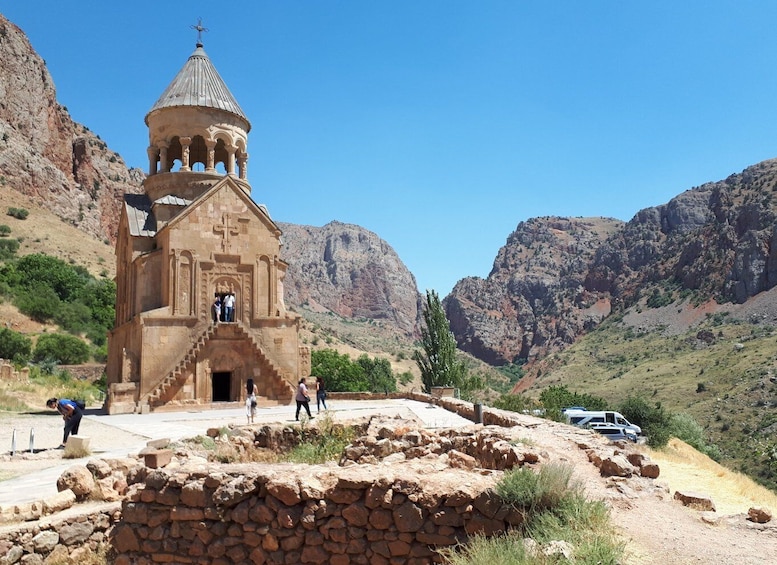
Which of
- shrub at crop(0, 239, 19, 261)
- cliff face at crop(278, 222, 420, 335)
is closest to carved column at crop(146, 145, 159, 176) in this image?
shrub at crop(0, 239, 19, 261)

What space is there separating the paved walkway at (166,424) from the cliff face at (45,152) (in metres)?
56.1

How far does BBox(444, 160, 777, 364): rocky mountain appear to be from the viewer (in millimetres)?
82394

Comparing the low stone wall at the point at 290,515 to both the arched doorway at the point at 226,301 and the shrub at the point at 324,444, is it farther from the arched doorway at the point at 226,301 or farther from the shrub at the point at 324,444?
the arched doorway at the point at 226,301

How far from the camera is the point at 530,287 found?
149625 mm

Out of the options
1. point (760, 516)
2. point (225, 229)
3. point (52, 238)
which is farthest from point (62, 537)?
point (52, 238)

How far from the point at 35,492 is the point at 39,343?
33506 millimetres

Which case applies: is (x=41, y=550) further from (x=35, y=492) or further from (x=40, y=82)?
(x=40, y=82)

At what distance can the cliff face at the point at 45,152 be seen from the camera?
2650 inches

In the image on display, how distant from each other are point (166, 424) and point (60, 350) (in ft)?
81.1

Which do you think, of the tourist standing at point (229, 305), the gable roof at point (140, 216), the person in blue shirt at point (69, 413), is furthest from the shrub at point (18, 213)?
the person in blue shirt at point (69, 413)

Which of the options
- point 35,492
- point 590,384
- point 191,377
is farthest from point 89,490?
point 590,384

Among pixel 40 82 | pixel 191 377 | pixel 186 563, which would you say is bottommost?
pixel 186 563

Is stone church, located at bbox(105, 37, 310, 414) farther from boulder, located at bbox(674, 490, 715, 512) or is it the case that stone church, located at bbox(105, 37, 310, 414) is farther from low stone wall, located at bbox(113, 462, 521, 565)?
boulder, located at bbox(674, 490, 715, 512)

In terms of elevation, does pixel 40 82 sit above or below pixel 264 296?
above
